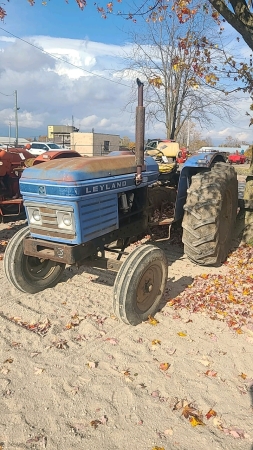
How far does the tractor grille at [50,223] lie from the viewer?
3.62m

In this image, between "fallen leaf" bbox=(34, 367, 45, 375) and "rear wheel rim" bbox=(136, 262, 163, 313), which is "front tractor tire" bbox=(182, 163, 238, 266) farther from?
"fallen leaf" bbox=(34, 367, 45, 375)

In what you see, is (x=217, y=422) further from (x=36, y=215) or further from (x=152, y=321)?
(x=36, y=215)

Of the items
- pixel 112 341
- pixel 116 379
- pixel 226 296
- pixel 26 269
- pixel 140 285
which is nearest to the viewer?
pixel 116 379

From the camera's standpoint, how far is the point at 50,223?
3715 millimetres

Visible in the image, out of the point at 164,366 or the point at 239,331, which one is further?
the point at 239,331

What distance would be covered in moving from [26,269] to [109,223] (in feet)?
3.81

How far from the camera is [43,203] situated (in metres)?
3.71

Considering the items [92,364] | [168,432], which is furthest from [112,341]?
[168,432]

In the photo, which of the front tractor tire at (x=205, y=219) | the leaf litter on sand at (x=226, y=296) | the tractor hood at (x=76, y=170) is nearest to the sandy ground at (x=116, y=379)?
the leaf litter on sand at (x=226, y=296)

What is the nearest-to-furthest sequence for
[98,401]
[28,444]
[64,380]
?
[28,444]
[98,401]
[64,380]

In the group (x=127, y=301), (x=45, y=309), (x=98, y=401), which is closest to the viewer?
(x=98, y=401)

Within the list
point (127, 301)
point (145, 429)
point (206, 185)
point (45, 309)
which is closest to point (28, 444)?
point (145, 429)

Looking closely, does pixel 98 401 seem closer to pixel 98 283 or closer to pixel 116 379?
pixel 116 379

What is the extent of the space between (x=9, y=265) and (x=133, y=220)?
1.55 metres
